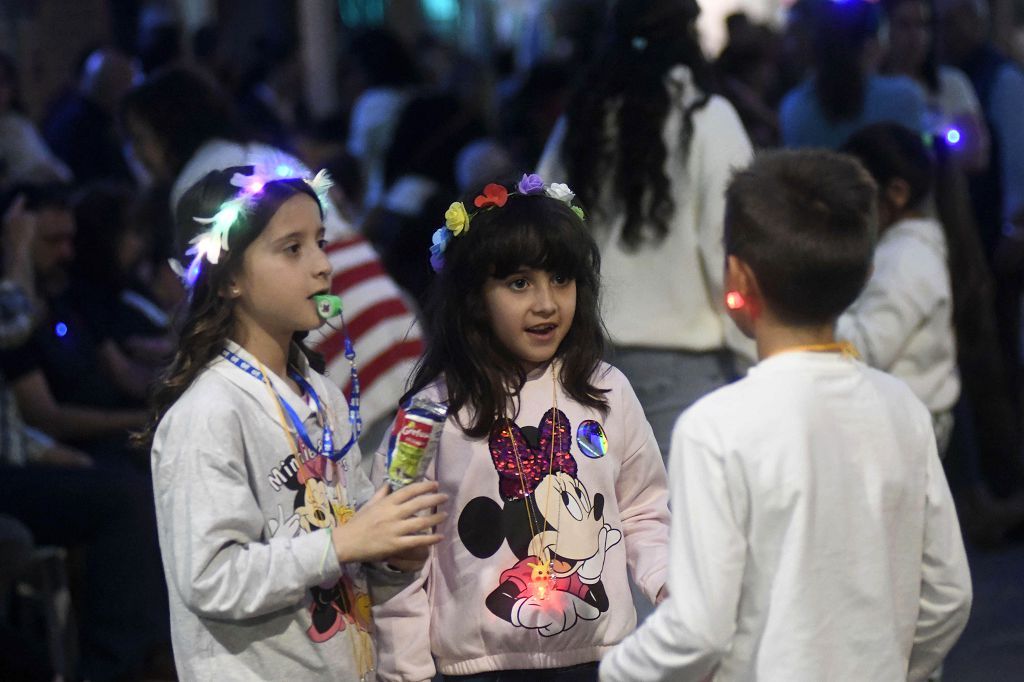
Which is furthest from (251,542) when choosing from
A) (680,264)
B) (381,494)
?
(680,264)

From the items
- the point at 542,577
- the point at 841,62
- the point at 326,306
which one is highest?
the point at 841,62

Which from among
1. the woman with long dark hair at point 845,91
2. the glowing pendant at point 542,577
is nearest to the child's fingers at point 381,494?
the glowing pendant at point 542,577

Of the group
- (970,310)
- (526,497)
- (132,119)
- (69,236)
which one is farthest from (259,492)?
(970,310)

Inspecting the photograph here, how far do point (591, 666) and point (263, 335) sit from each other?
0.98m

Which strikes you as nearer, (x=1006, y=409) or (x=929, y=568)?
(x=929, y=568)

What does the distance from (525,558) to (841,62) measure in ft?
11.9

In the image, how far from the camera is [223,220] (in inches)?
121

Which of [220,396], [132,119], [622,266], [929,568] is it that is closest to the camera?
[929,568]

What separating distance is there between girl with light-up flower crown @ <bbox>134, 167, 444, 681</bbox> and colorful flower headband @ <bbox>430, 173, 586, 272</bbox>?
270 millimetres

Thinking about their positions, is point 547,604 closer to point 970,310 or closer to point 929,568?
point 929,568

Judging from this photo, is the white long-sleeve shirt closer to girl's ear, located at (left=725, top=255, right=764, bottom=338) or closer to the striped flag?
the striped flag

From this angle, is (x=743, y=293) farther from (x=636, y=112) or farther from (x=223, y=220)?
(x=636, y=112)

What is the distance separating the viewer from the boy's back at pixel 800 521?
2434mm

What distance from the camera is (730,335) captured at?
442 cm
